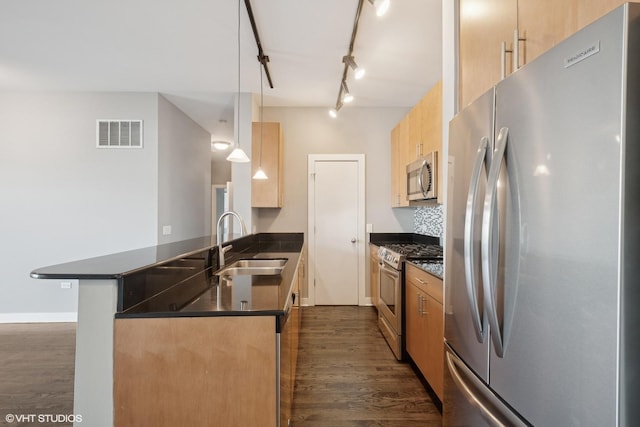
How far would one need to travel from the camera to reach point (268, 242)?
421cm

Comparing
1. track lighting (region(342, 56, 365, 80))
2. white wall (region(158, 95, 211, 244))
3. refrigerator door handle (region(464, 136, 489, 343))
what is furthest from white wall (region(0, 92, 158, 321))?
refrigerator door handle (region(464, 136, 489, 343))

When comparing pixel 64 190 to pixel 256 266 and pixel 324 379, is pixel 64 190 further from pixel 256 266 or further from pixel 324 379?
pixel 324 379

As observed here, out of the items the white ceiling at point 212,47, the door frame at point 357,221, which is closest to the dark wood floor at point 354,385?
the door frame at point 357,221

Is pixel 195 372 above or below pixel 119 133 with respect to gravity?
below

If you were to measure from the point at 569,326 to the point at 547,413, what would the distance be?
0.26 m

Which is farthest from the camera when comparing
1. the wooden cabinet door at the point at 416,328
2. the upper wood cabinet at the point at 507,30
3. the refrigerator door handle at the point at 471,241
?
the wooden cabinet door at the point at 416,328

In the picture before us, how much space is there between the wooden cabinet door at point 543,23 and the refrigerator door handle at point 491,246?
30cm

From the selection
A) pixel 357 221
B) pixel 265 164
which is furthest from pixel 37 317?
pixel 357 221

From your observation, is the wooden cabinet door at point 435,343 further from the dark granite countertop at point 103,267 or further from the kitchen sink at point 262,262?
the dark granite countertop at point 103,267

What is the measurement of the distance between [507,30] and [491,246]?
85cm

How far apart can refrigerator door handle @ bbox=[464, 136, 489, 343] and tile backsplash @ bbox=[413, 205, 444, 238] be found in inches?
96.7

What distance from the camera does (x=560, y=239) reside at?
2.51 ft

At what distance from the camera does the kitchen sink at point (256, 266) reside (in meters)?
2.39

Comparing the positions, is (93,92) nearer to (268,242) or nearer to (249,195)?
(249,195)
